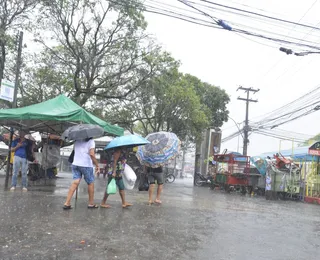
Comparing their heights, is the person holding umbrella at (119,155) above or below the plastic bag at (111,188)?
above

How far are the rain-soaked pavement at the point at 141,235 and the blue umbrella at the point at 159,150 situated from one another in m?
1.12

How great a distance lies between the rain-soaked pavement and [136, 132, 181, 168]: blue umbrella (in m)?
1.12

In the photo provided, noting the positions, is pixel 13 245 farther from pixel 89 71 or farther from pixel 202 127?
pixel 202 127

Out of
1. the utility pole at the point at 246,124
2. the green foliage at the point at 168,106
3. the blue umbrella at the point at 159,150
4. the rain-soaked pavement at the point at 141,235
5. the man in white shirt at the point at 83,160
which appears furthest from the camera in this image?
the utility pole at the point at 246,124

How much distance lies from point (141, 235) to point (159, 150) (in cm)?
310

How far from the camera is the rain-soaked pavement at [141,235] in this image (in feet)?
13.7

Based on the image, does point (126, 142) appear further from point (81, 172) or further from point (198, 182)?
point (198, 182)

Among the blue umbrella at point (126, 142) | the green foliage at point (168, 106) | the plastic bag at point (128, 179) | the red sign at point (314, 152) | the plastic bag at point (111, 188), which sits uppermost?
the green foliage at point (168, 106)

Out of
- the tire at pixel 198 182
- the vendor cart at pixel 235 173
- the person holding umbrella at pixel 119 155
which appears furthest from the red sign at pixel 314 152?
the tire at pixel 198 182

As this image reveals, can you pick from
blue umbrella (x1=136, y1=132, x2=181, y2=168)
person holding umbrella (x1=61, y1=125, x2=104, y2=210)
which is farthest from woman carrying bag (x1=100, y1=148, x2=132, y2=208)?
blue umbrella (x1=136, y1=132, x2=181, y2=168)

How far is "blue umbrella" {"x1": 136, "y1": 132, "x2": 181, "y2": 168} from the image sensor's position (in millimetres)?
7934

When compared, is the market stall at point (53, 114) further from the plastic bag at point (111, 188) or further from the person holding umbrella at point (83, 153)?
the plastic bag at point (111, 188)

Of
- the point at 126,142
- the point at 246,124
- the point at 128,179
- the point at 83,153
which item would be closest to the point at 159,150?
the point at 128,179

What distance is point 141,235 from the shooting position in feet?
16.6
